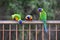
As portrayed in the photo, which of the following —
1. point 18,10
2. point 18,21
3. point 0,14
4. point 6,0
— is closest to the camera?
point 18,21

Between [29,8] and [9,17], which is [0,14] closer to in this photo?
[9,17]

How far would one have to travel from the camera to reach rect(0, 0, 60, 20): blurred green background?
207 inches

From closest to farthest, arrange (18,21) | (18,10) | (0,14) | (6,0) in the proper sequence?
(18,21), (18,10), (6,0), (0,14)

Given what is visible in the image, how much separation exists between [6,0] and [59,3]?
1.59 metres

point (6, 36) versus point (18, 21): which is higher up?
point (18, 21)

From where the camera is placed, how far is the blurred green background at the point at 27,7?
5.25 meters

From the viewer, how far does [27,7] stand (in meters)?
5.57

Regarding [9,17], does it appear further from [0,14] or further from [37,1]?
[37,1]

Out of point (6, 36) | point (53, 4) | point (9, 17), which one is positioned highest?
point (53, 4)

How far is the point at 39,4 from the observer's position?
529 cm

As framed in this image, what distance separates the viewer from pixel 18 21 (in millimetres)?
3225

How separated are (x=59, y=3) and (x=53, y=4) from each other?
453 millimetres

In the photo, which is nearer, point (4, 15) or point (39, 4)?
point (39, 4)

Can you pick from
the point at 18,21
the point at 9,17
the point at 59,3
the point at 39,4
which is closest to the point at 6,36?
the point at 9,17
